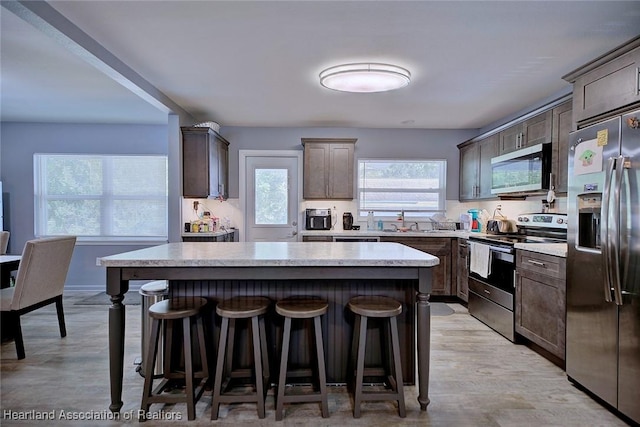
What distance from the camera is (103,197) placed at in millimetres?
5293

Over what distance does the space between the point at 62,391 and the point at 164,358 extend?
27.2 inches

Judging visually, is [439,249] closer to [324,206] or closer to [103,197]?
[324,206]

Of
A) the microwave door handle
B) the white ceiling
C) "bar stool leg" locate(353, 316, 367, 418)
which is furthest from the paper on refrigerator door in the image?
"bar stool leg" locate(353, 316, 367, 418)

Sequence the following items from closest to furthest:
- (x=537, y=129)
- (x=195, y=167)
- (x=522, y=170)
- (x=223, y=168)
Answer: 1. (x=537, y=129)
2. (x=522, y=170)
3. (x=195, y=167)
4. (x=223, y=168)

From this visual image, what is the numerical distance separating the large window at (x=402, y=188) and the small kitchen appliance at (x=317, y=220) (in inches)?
22.3

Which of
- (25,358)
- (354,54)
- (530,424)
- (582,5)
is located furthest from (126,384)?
(582,5)

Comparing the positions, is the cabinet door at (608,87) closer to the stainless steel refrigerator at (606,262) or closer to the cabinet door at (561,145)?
the stainless steel refrigerator at (606,262)

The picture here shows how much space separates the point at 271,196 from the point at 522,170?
3.21 metres

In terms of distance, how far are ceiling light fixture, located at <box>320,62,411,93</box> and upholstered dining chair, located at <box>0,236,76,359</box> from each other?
275cm

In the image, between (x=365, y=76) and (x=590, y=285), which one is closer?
(x=590, y=285)

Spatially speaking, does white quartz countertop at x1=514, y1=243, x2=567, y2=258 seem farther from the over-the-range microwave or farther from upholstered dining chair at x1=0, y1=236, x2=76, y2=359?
upholstered dining chair at x1=0, y1=236, x2=76, y2=359

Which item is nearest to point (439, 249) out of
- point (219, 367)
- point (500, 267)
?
point (500, 267)

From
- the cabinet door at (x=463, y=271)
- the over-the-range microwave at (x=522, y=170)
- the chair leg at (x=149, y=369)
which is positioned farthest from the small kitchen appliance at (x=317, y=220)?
the chair leg at (x=149, y=369)

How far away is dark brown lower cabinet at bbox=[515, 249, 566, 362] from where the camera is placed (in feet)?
8.84
